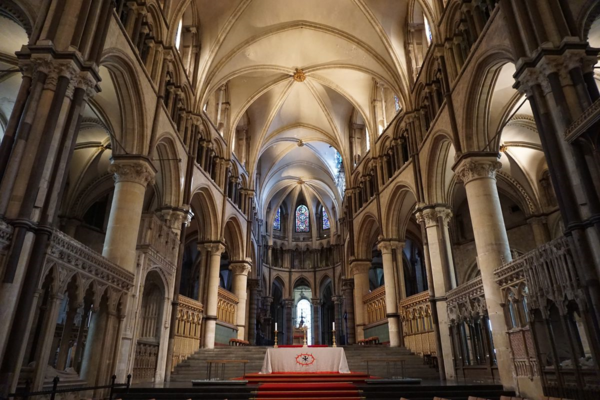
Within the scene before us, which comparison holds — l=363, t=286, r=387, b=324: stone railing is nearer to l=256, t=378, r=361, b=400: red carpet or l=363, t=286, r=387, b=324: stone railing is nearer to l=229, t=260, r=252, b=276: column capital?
l=229, t=260, r=252, b=276: column capital

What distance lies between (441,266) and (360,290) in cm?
874

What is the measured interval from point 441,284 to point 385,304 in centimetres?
592

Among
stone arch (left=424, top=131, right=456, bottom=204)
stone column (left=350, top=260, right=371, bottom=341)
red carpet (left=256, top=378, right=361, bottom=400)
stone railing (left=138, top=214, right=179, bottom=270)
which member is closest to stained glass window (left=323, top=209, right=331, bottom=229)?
stone column (left=350, top=260, right=371, bottom=341)

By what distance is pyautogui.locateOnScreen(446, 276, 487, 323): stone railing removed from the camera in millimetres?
11305

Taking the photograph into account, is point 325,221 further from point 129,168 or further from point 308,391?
point 308,391

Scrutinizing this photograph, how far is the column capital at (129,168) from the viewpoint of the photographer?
11.4 metres

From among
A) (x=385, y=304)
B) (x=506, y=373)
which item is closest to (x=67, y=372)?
(x=506, y=373)

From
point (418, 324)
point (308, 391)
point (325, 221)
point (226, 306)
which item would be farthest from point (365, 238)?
point (308, 391)

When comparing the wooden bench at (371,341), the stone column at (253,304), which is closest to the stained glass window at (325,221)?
the stone column at (253,304)

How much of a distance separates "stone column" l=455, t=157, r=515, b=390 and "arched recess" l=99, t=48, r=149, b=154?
963cm

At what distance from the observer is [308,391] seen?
8.89 meters

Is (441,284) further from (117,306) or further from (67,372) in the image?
(67,372)

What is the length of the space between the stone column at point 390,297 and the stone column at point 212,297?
7930mm

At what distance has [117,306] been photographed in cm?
977
